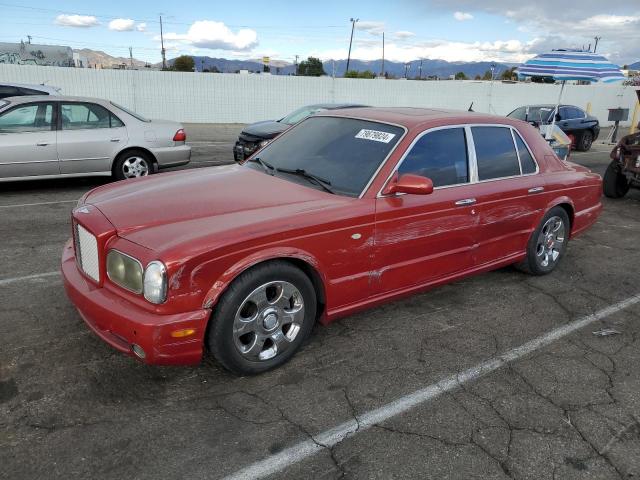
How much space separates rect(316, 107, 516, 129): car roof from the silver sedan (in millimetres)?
5068

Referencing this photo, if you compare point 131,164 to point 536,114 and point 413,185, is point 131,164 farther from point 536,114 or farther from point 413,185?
point 536,114

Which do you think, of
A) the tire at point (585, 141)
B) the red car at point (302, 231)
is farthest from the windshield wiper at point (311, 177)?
the tire at point (585, 141)

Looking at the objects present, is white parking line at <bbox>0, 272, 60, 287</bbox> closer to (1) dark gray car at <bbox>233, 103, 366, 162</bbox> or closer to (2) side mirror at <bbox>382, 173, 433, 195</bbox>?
(2) side mirror at <bbox>382, 173, 433, 195</bbox>

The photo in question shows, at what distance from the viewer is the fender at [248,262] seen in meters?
2.86

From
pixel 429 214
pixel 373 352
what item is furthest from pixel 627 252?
pixel 373 352

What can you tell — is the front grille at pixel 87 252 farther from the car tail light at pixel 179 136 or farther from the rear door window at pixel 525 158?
the car tail light at pixel 179 136

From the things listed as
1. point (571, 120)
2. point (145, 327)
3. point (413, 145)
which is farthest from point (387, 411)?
point (571, 120)

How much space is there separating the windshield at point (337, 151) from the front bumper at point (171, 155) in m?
4.97

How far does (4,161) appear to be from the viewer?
762cm

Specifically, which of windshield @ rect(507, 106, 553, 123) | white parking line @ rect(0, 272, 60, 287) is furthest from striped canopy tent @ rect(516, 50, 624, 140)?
white parking line @ rect(0, 272, 60, 287)

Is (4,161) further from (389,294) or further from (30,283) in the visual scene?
(389,294)

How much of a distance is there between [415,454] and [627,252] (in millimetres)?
4879

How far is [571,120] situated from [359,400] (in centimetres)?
1654

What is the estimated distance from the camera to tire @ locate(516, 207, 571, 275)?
4.95m
